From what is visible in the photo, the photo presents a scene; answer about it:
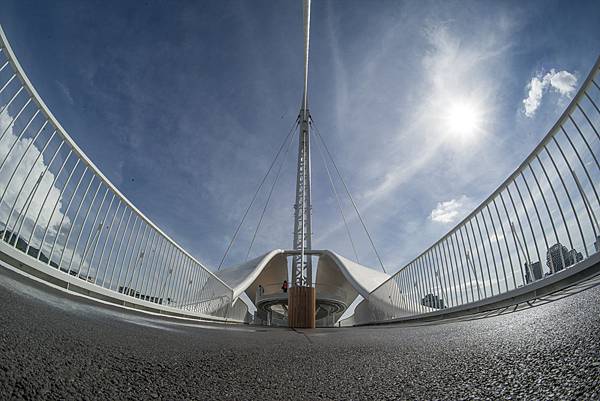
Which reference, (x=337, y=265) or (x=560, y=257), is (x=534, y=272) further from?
(x=337, y=265)

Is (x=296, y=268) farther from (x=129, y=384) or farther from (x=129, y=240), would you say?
(x=129, y=384)

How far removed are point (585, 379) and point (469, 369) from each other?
0.41 m

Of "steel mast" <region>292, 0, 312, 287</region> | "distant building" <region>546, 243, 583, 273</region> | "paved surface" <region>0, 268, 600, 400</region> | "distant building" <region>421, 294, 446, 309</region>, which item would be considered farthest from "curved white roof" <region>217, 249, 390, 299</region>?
"paved surface" <region>0, 268, 600, 400</region>

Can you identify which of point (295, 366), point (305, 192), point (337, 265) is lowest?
point (295, 366)

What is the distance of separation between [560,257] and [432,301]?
3036 mm

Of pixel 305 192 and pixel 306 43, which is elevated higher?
pixel 306 43

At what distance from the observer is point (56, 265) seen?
10.1 feet

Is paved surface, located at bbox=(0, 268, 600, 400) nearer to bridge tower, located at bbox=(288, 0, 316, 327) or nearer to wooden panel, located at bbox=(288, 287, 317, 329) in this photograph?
wooden panel, located at bbox=(288, 287, 317, 329)

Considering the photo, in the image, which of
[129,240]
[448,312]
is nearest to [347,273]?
[448,312]

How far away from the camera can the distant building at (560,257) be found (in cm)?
276

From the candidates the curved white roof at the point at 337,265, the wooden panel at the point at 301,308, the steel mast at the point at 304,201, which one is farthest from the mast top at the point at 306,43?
the wooden panel at the point at 301,308

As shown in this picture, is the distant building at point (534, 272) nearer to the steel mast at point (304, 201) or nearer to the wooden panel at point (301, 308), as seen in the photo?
the wooden panel at point (301, 308)

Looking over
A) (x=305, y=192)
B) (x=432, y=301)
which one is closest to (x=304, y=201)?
(x=305, y=192)

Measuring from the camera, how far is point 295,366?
4.93 ft
